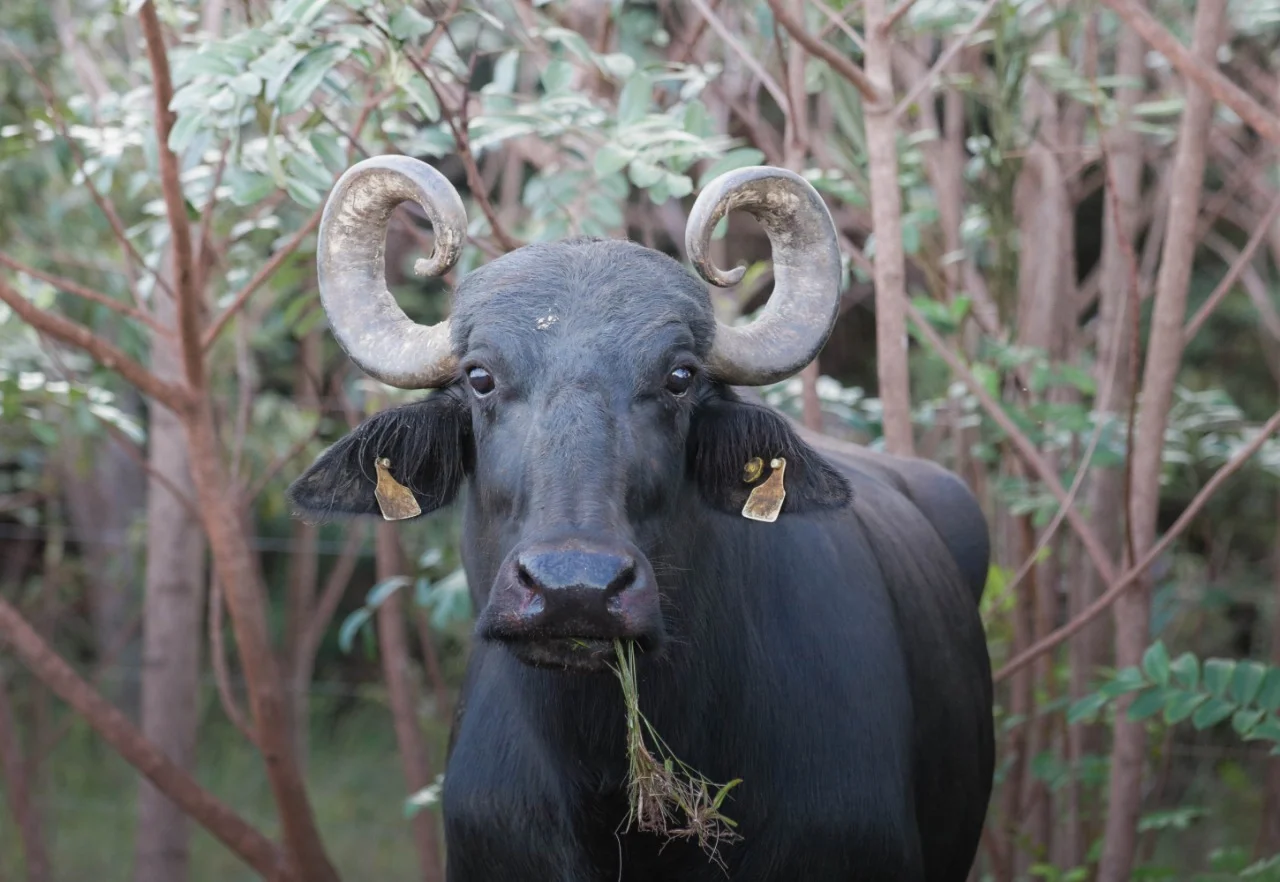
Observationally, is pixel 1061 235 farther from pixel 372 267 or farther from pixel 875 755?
pixel 372 267

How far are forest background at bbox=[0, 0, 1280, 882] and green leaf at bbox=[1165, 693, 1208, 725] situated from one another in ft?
0.03

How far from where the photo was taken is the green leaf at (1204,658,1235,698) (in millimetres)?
4359

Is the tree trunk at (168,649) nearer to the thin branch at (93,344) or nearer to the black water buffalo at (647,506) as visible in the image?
the thin branch at (93,344)

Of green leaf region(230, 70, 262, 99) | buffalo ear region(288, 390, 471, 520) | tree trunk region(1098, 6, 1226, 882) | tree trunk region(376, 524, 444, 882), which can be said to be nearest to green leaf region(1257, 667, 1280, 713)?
tree trunk region(1098, 6, 1226, 882)

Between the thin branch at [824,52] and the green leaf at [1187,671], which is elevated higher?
the thin branch at [824,52]

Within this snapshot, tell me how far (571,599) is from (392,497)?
3.28ft

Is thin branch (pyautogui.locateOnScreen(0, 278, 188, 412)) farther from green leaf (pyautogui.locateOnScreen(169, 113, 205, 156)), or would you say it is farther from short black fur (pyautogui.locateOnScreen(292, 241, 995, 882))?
short black fur (pyautogui.locateOnScreen(292, 241, 995, 882))

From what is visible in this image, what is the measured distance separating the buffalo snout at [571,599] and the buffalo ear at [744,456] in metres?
0.66

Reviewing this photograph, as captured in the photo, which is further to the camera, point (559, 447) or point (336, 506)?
point (336, 506)

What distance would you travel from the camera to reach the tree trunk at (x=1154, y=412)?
4801mm

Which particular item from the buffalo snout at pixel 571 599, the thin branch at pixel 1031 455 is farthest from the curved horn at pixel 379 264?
the thin branch at pixel 1031 455

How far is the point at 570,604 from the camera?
9.82 ft

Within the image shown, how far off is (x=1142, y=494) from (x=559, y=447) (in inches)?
104

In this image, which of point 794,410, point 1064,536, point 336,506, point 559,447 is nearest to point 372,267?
point 336,506
